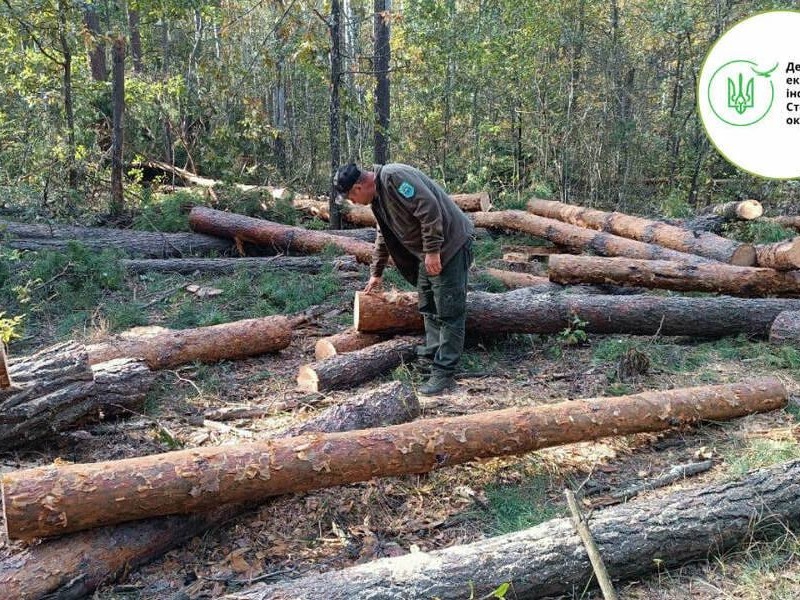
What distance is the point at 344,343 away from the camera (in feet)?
18.3

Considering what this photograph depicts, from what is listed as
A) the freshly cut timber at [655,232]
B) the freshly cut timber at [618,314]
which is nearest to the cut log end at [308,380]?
the freshly cut timber at [618,314]

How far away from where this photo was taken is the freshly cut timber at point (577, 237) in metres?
7.86

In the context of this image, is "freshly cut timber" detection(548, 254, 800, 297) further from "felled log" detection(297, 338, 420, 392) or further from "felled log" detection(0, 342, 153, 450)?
"felled log" detection(0, 342, 153, 450)

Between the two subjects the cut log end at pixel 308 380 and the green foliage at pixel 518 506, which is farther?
the cut log end at pixel 308 380

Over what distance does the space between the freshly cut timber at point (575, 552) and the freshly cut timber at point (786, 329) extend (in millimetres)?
2769

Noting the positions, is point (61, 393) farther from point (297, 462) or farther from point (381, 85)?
point (381, 85)

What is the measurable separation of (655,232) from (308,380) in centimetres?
559

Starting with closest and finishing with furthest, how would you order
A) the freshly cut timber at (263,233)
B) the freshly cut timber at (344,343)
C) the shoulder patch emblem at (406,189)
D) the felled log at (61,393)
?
the felled log at (61,393) < the shoulder patch emblem at (406,189) < the freshly cut timber at (344,343) < the freshly cut timber at (263,233)

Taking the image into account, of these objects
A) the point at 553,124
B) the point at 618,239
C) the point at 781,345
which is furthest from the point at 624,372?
the point at 553,124

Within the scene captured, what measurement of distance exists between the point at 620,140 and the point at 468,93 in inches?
141

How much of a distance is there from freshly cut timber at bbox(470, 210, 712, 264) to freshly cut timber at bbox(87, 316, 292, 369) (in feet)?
14.6

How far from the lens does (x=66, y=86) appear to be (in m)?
10.1

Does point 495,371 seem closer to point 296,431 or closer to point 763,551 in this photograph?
point 296,431

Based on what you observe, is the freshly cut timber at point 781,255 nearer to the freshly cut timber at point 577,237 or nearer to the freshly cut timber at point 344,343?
the freshly cut timber at point 577,237
